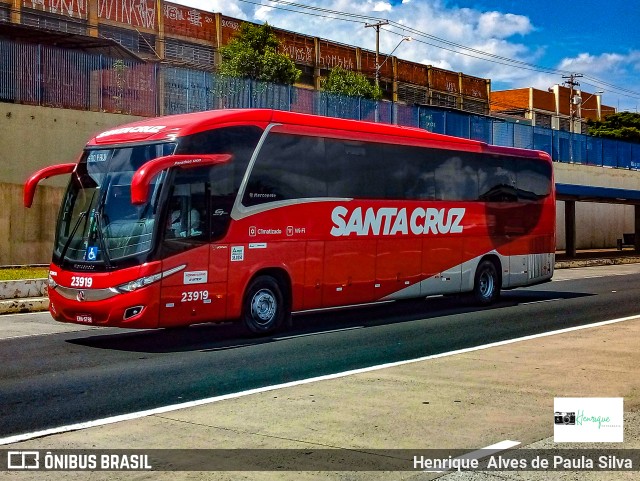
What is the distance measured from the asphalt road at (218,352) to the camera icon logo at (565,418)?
353 cm

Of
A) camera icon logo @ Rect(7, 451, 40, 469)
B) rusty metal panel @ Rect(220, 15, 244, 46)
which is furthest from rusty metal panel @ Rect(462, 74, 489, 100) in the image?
camera icon logo @ Rect(7, 451, 40, 469)

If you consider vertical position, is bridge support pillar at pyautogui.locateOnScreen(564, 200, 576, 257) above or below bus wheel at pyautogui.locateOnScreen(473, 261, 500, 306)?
above

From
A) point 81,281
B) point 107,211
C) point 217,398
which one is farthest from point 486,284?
point 217,398

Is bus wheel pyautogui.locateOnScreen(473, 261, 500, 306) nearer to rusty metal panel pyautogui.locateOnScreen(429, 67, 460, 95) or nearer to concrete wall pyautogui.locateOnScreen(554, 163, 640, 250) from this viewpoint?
concrete wall pyautogui.locateOnScreen(554, 163, 640, 250)

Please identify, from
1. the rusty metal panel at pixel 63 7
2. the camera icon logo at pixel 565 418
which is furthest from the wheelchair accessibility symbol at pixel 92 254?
the rusty metal panel at pixel 63 7

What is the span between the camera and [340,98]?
124 ft

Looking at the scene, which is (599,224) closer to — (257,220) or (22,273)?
(22,273)

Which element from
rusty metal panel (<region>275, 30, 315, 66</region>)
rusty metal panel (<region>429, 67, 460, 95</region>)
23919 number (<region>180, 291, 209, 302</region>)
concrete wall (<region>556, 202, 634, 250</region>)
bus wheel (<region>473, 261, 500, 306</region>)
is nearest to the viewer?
23919 number (<region>180, 291, 209, 302</region>)

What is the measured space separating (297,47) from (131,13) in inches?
631

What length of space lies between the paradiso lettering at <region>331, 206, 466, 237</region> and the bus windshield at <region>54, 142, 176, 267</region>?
162 inches

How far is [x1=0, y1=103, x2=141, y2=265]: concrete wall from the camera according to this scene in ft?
90.4

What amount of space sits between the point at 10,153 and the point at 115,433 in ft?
70.3

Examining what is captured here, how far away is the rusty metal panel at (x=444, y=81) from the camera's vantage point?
86.5 m

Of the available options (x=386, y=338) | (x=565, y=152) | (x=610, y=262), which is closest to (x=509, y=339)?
(x=386, y=338)
